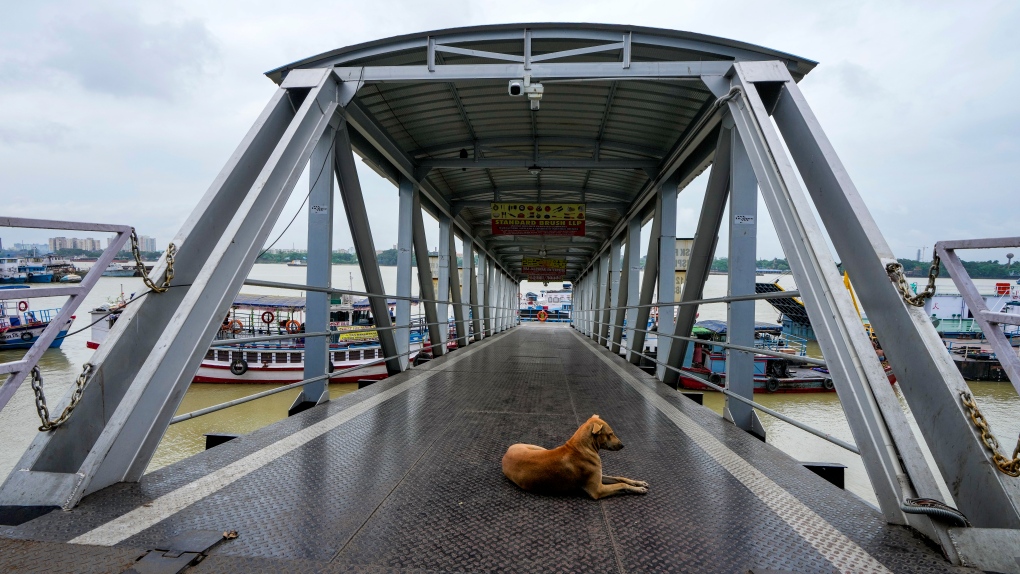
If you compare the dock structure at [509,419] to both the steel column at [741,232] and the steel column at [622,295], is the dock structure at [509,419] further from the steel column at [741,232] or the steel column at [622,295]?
the steel column at [622,295]

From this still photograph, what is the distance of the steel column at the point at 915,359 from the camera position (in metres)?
1.78

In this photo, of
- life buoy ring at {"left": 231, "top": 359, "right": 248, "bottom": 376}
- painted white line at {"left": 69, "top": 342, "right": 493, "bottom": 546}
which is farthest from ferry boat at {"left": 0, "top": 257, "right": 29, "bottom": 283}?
life buoy ring at {"left": 231, "top": 359, "right": 248, "bottom": 376}

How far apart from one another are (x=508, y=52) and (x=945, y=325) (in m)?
36.6

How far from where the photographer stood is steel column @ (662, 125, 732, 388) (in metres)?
4.69

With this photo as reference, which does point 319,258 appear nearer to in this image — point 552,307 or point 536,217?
point 536,217

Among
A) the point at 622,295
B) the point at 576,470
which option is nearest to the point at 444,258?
the point at 622,295

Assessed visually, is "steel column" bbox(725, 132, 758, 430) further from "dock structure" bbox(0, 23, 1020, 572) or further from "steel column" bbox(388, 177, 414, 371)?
"steel column" bbox(388, 177, 414, 371)

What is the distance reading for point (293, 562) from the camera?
1.65 meters

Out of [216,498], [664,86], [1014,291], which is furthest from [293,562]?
[664,86]

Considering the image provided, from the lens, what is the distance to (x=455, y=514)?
6.83 ft

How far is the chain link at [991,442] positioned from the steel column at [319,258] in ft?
13.8

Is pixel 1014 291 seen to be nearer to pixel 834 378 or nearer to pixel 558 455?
pixel 834 378

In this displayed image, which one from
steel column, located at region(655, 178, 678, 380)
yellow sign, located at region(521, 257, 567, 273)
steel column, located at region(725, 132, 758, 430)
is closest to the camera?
steel column, located at region(725, 132, 758, 430)

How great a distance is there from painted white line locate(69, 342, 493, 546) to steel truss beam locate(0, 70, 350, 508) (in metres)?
0.27
